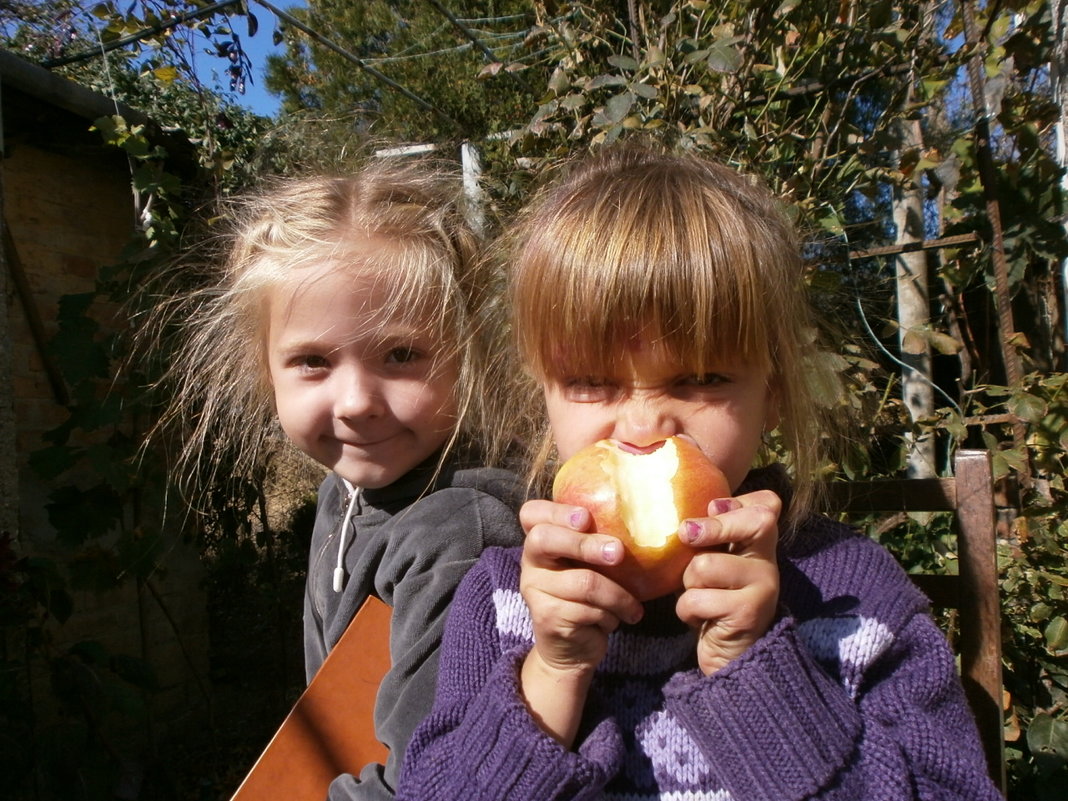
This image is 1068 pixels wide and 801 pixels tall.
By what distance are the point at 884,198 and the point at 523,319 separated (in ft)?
11.2

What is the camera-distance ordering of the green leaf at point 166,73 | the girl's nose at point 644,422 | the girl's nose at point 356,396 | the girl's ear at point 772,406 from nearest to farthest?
the girl's nose at point 644,422
the girl's ear at point 772,406
the girl's nose at point 356,396
the green leaf at point 166,73

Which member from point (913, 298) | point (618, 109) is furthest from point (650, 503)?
point (913, 298)

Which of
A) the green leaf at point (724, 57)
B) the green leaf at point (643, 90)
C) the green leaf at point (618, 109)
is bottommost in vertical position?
the green leaf at point (618, 109)

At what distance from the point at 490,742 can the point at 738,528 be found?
312 millimetres

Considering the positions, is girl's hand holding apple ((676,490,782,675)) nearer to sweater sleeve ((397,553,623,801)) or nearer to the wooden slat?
sweater sleeve ((397,553,623,801))

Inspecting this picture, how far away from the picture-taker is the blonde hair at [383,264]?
1.11m

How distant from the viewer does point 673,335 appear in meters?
0.81

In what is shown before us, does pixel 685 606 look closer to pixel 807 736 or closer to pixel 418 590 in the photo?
pixel 807 736

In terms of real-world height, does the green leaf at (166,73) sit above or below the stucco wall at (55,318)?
above

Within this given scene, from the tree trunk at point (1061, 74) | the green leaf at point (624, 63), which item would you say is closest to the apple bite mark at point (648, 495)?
the green leaf at point (624, 63)

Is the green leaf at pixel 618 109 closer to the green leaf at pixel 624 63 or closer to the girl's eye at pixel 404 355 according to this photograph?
the green leaf at pixel 624 63

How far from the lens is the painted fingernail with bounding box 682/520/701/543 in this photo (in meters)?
0.72

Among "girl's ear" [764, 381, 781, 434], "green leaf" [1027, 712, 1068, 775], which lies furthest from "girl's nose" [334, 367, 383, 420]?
"green leaf" [1027, 712, 1068, 775]

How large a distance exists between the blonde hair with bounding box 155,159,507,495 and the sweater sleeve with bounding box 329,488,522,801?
0.10 m
